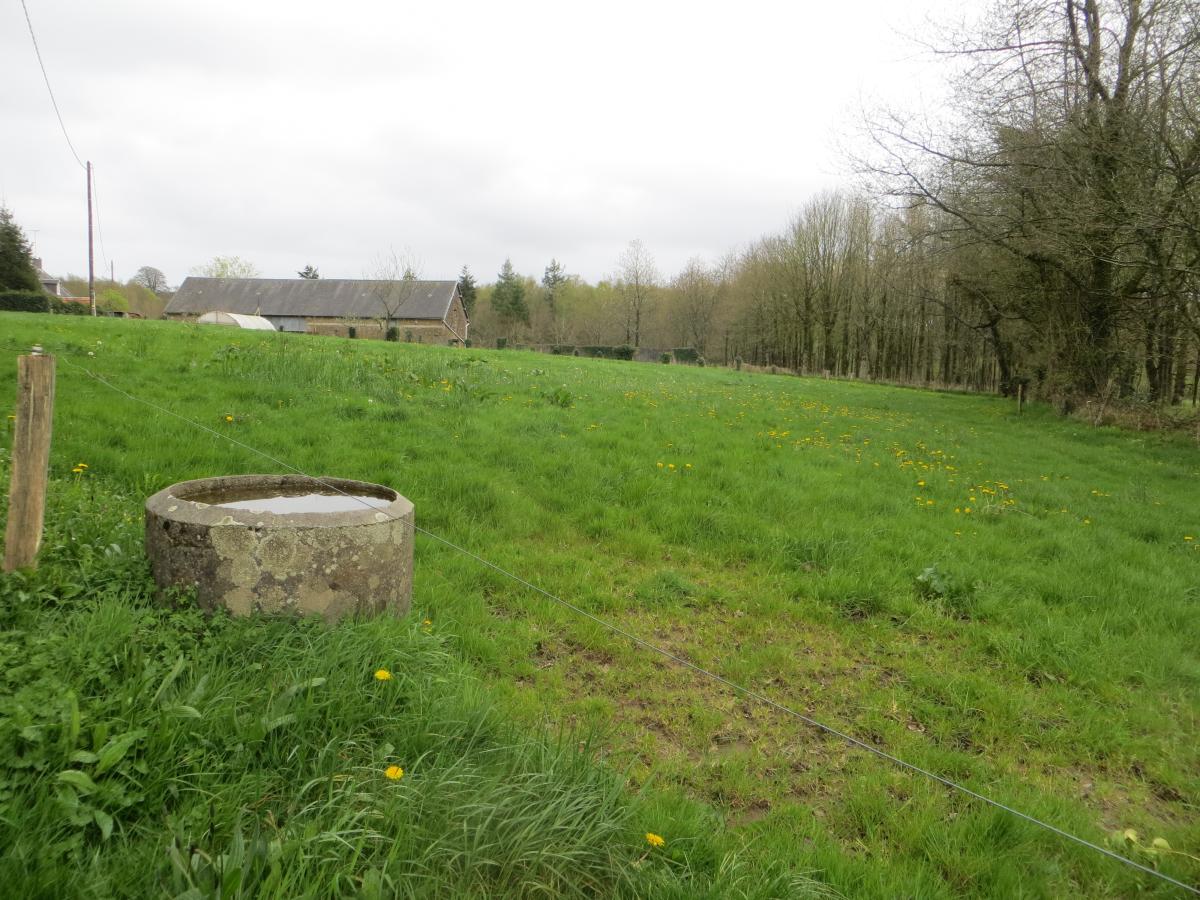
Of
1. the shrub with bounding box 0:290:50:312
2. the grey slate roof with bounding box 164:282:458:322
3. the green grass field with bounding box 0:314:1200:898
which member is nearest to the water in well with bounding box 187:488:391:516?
the green grass field with bounding box 0:314:1200:898

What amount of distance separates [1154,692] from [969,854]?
7.44 ft

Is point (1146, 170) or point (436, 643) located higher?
point (1146, 170)

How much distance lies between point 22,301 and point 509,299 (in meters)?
45.1

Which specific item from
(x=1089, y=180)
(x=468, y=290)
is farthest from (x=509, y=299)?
(x=1089, y=180)

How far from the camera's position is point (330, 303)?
58625 mm

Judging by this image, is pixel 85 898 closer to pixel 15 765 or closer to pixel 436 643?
pixel 15 765

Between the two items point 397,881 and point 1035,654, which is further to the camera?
point 1035,654

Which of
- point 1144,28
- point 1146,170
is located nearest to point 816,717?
point 1146,170

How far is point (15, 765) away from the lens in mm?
1817

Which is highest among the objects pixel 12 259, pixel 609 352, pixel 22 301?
pixel 12 259

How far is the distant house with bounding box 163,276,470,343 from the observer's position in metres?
55.1

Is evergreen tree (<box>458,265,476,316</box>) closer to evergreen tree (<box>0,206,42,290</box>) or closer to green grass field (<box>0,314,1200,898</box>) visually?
evergreen tree (<box>0,206,42,290</box>)

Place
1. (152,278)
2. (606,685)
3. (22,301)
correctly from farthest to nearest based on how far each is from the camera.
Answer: (152,278) → (22,301) → (606,685)

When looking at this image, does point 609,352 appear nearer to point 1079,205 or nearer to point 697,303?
point 697,303
